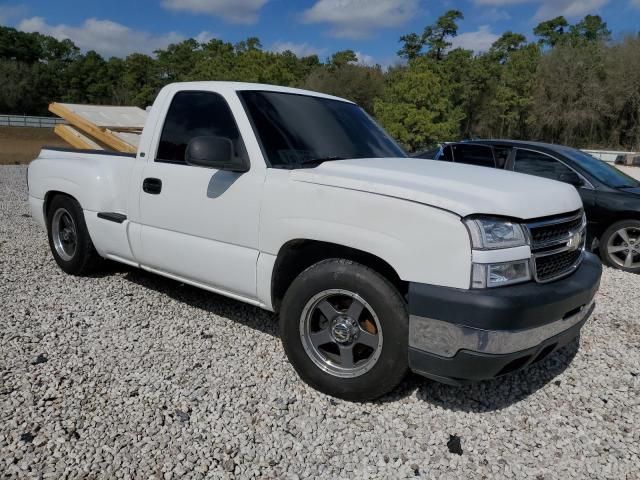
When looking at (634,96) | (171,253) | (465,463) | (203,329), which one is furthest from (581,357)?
(634,96)

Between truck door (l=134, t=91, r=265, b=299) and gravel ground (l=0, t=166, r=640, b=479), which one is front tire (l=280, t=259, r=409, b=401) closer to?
gravel ground (l=0, t=166, r=640, b=479)

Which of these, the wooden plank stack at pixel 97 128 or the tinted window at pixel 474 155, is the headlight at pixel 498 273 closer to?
the wooden plank stack at pixel 97 128

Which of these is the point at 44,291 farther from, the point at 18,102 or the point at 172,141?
the point at 18,102

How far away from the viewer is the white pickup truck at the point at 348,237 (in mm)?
2492

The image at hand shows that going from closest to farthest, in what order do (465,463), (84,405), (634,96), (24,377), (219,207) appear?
(465,463) < (84,405) < (24,377) < (219,207) < (634,96)

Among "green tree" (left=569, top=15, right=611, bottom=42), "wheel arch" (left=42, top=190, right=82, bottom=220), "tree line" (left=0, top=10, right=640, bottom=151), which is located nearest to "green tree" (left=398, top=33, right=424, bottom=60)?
"tree line" (left=0, top=10, right=640, bottom=151)

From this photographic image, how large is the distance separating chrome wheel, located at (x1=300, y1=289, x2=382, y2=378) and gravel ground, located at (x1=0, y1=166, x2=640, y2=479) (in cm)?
25

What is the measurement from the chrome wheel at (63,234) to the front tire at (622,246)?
6.48 meters

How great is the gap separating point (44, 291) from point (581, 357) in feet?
15.6

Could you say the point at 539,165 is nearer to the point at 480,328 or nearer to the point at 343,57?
the point at 480,328

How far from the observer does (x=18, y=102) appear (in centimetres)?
6525

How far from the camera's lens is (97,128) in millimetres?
6152

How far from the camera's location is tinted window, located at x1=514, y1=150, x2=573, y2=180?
6746mm

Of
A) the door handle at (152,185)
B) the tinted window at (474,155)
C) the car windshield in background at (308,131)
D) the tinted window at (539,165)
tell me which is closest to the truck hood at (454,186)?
the car windshield in background at (308,131)
